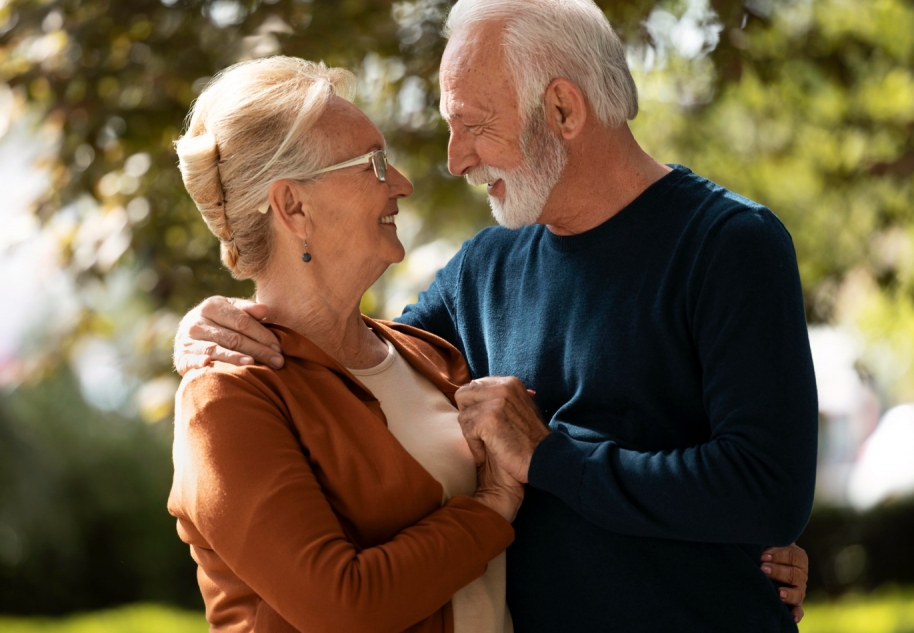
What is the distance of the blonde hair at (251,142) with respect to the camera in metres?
1.99

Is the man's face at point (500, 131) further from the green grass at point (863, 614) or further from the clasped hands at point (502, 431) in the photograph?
the green grass at point (863, 614)

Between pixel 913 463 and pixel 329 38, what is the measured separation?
582 cm

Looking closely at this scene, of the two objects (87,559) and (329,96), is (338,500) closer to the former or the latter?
(329,96)

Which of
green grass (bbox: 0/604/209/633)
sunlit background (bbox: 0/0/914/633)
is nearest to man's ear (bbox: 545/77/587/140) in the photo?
sunlit background (bbox: 0/0/914/633)

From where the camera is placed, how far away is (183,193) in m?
3.59

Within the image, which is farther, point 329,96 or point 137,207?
point 137,207

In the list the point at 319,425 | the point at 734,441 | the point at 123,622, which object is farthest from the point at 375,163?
the point at 123,622

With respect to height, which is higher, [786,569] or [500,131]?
[500,131]

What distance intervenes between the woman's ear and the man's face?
0.35 m

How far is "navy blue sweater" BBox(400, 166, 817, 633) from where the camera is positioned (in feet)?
5.75

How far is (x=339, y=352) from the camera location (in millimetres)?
2127

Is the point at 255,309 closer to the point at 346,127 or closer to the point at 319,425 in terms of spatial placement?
the point at 319,425

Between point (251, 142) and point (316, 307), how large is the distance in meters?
0.36

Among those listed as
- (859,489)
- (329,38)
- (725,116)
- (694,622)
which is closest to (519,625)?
(694,622)
